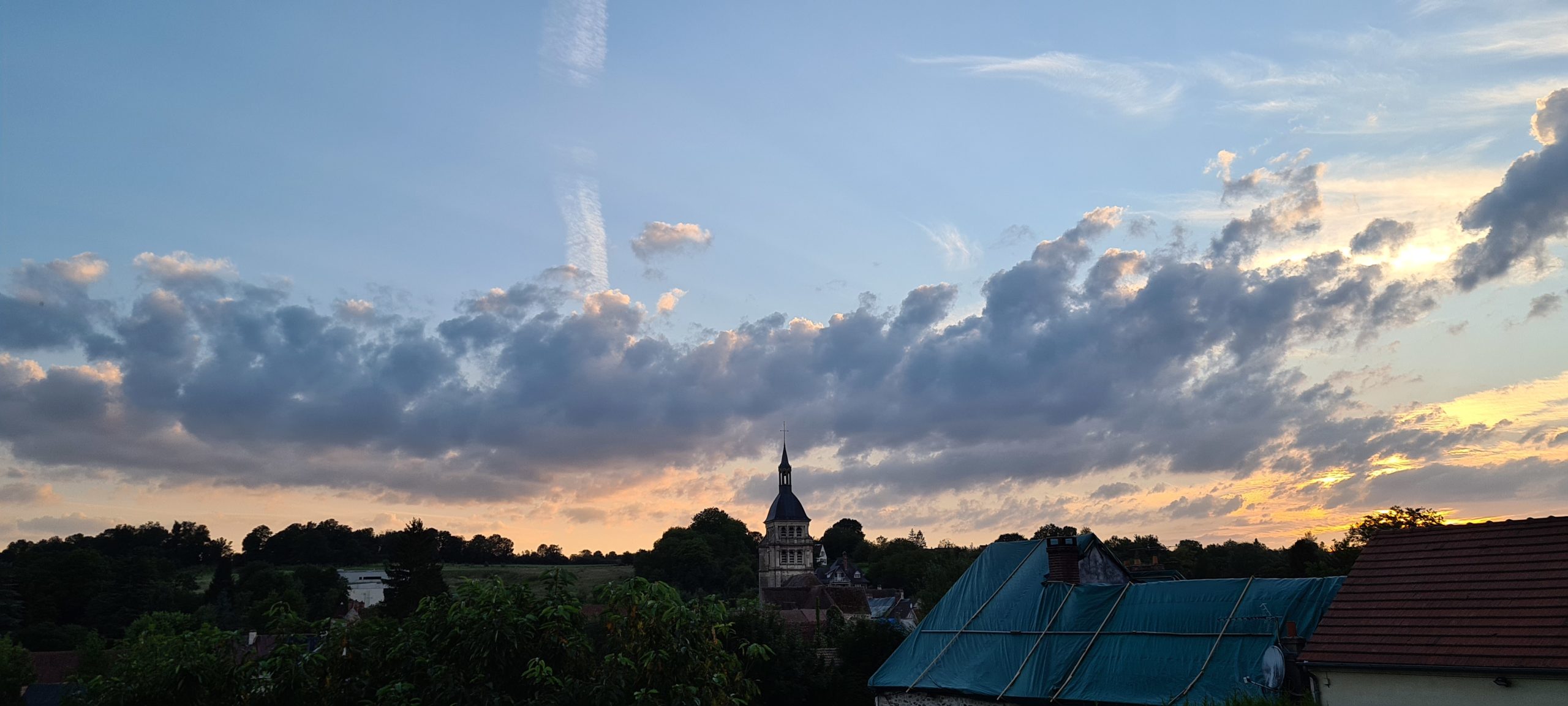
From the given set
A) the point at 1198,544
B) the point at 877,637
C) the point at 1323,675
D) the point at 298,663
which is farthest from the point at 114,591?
the point at 1198,544

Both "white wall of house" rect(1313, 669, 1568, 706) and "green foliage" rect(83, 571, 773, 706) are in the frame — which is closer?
"green foliage" rect(83, 571, 773, 706)

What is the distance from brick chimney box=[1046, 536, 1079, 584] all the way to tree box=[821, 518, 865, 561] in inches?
6043

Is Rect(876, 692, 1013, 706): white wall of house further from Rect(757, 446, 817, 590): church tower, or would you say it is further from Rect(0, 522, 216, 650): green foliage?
Rect(757, 446, 817, 590): church tower

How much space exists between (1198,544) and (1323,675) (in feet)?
335

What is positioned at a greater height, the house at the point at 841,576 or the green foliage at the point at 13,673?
the house at the point at 841,576

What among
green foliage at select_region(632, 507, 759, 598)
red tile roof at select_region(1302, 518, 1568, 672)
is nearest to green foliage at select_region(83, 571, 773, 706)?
red tile roof at select_region(1302, 518, 1568, 672)

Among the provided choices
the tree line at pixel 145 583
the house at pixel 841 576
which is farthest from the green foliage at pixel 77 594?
the house at pixel 841 576

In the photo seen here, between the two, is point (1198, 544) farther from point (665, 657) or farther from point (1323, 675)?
point (665, 657)

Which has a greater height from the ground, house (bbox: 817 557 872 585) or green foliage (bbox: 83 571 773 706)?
house (bbox: 817 557 872 585)

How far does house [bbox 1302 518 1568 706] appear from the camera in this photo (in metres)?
16.6

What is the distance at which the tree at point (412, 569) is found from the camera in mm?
64000

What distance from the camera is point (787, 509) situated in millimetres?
119000

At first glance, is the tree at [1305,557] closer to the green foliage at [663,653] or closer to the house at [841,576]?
the green foliage at [663,653]

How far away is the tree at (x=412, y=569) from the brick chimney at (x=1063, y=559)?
4573 cm
